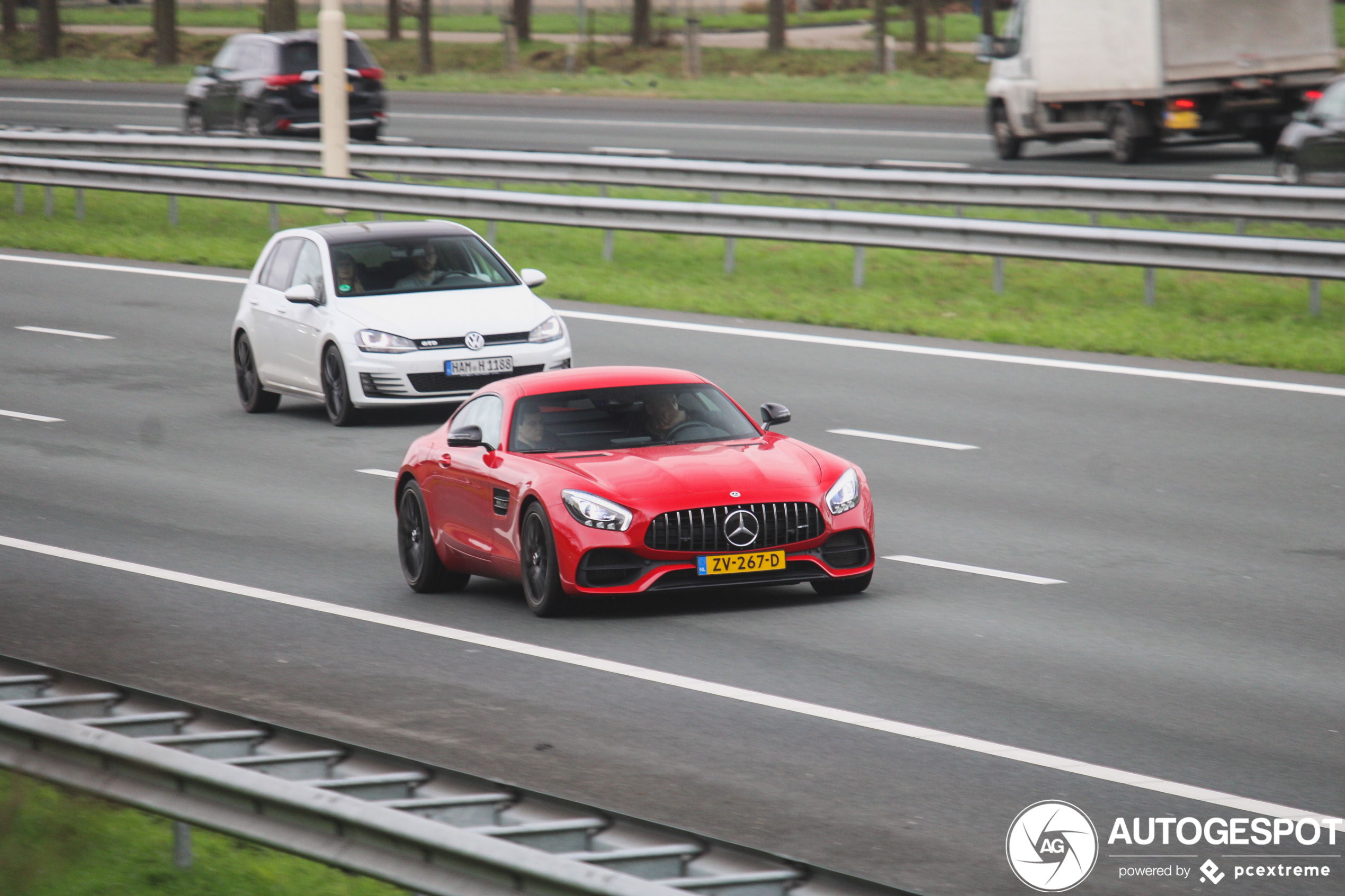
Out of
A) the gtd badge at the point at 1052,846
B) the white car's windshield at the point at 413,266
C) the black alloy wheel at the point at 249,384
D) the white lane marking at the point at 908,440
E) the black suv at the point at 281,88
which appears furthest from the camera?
the black suv at the point at 281,88

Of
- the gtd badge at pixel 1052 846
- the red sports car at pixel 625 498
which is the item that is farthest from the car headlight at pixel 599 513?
the gtd badge at pixel 1052 846

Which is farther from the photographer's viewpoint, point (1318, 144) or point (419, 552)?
point (1318, 144)

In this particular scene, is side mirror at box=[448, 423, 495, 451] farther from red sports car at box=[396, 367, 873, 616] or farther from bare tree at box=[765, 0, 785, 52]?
bare tree at box=[765, 0, 785, 52]

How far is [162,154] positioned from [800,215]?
12862mm

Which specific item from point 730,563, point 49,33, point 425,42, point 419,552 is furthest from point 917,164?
point 49,33

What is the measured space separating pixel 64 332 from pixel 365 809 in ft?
59.2

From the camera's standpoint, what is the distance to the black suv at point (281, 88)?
3466 centimetres

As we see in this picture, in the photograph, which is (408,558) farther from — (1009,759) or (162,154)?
(162,154)

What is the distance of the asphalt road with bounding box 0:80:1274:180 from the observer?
30.6 meters

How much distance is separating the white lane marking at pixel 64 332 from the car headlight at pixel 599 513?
41.3 ft

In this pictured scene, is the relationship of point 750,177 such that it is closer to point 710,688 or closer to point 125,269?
point 125,269

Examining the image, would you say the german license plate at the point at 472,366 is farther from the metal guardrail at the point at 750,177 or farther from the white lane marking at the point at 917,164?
the white lane marking at the point at 917,164

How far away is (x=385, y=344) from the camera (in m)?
16.9

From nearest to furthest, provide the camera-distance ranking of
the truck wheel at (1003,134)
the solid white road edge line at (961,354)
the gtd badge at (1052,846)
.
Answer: the gtd badge at (1052,846), the solid white road edge line at (961,354), the truck wheel at (1003,134)
